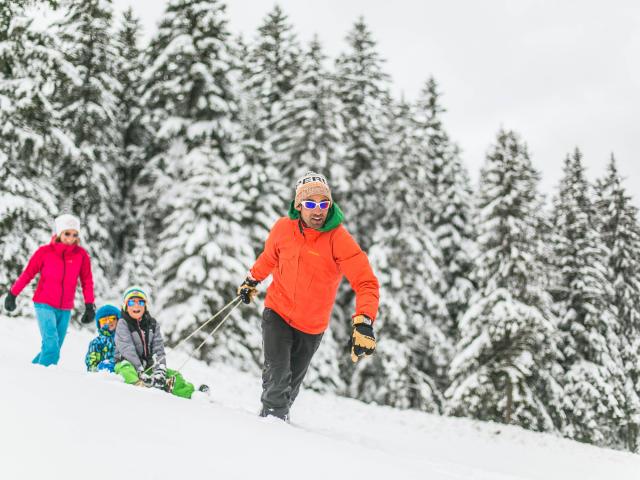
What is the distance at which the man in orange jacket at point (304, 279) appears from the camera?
4.82 m

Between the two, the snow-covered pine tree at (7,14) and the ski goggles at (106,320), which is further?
the snow-covered pine tree at (7,14)

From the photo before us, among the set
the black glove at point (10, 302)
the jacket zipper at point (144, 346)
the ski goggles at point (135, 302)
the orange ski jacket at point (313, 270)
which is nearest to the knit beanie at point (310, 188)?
the orange ski jacket at point (313, 270)

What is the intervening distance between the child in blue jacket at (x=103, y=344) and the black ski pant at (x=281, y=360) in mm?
2343

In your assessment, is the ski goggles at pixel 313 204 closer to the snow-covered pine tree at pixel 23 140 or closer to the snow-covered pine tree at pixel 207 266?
the snow-covered pine tree at pixel 23 140

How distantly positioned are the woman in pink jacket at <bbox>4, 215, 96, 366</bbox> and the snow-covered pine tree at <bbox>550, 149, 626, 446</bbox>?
19.8m

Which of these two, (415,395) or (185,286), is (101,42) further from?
(415,395)

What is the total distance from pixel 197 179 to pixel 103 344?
37.9 ft

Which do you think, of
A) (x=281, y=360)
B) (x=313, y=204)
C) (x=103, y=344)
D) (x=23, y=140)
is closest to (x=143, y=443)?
(x=281, y=360)

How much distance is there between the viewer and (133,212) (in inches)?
1017

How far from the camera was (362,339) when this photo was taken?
435 cm

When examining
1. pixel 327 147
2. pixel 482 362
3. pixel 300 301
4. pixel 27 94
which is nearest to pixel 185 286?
pixel 27 94

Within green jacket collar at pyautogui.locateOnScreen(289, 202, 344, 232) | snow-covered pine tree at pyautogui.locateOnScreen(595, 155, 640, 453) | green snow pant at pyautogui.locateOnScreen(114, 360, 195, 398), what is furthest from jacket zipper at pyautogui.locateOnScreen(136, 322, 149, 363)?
snow-covered pine tree at pyautogui.locateOnScreen(595, 155, 640, 453)

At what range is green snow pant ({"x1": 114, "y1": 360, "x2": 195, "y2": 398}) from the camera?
5.54 m

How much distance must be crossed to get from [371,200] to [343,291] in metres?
4.20
